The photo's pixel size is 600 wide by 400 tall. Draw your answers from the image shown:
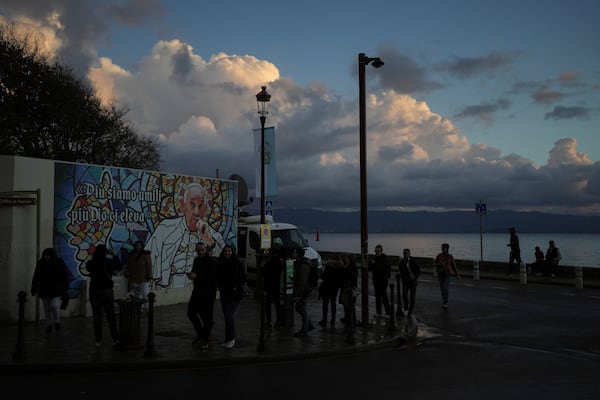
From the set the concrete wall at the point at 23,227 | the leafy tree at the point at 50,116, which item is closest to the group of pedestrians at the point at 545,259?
the concrete wall at the point at 23,227

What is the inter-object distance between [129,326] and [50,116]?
33.8 meters

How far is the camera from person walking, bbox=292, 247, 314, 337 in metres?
12.6

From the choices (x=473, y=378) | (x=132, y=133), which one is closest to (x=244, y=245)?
(x=473, y=378)

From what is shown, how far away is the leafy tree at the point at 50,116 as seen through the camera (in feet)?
127

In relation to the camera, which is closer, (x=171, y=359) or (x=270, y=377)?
(x=270, y=377)

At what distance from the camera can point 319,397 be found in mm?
7648

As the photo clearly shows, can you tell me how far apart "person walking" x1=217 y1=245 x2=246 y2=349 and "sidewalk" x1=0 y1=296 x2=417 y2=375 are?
1.24 feet

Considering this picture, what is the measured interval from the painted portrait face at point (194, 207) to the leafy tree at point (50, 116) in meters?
23.2

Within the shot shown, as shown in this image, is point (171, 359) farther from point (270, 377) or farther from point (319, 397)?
point (319, 397)

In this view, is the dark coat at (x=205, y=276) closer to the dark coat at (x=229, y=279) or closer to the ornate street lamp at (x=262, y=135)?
the dark coat at (x=229, y=279)

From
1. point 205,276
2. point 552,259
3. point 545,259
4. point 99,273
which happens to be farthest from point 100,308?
point 545,259

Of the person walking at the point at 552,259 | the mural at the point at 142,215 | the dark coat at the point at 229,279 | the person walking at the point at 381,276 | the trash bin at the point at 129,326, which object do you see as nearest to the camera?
the trash bin at the point at 129,326

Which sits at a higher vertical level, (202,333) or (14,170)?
(14,170)

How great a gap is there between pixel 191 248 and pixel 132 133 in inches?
1221
